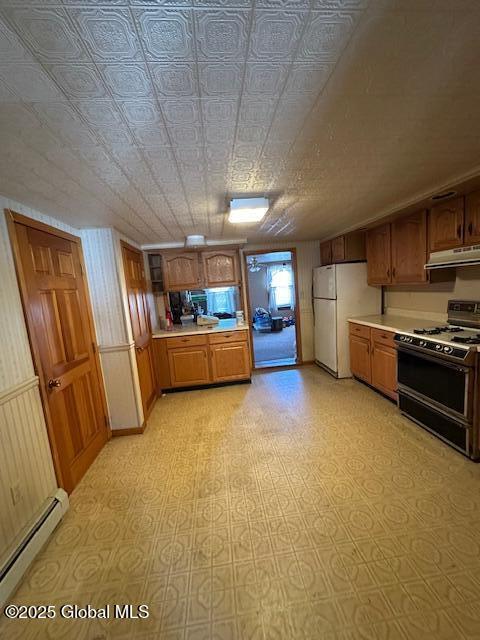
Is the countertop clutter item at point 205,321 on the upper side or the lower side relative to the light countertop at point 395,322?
upper

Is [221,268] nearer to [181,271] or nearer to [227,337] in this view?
[181,271]

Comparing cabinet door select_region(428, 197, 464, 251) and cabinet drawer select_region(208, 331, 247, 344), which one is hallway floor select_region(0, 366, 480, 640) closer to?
cabinet drawer select_region(208, 331, 247, 344)

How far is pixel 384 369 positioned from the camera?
124 inches

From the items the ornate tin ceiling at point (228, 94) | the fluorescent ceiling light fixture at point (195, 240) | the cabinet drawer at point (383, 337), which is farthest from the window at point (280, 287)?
the ornate tin ceiling at point (228, 94)

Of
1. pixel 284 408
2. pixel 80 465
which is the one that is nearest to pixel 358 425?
pixel 284 408

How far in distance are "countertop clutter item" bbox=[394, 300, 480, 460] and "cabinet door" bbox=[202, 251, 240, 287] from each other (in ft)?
7.98

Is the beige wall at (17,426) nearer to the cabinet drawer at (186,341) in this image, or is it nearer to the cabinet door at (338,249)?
the cabinet drawer at (186,341)

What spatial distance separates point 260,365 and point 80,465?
3.24m

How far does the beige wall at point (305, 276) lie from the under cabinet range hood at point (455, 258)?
7.00ft

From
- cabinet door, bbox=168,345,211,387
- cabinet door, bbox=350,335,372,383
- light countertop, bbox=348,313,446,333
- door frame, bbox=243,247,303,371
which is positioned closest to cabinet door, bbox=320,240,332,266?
door frame, bbox=243,247,303,371

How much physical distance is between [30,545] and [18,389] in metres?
0.88

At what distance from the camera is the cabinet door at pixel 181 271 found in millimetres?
4145

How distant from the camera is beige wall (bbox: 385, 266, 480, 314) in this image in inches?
104

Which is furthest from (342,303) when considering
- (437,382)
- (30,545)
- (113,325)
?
(30,545)
